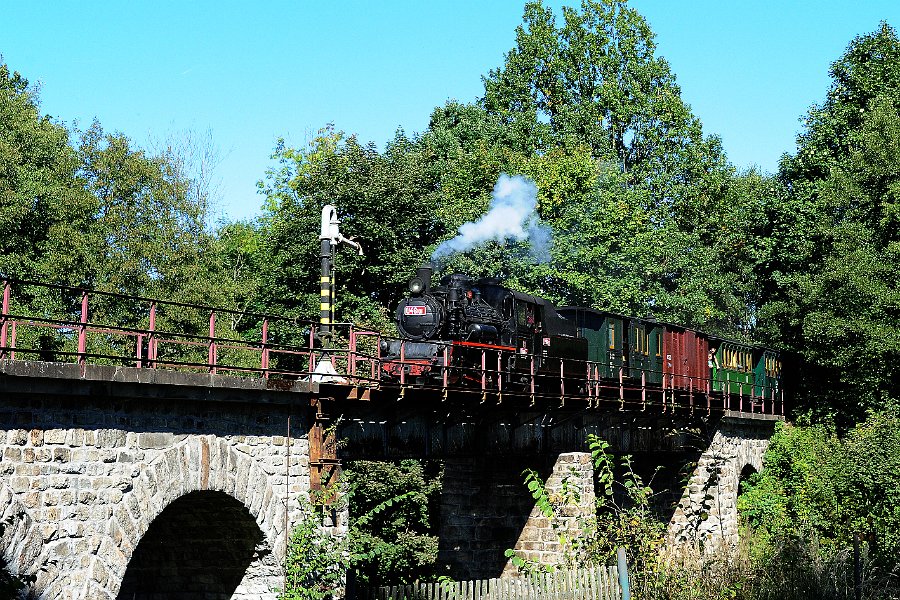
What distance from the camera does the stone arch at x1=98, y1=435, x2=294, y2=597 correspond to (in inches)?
556

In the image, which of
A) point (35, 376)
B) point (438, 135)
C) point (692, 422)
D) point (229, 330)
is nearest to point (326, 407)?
point (35, 376)

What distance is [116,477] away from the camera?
46.6 ft

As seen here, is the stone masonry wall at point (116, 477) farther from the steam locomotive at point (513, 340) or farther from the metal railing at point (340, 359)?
the steam locomotive at point (513, 340)

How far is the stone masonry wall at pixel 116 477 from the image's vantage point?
510 inches

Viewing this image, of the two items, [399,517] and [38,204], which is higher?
[38,204]

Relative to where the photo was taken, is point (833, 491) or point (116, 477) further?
point (833, 491)

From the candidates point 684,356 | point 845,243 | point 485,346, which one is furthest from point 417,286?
point 845,243

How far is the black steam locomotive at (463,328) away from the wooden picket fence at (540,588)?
6189 millimetres

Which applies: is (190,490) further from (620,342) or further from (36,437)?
(620,342)

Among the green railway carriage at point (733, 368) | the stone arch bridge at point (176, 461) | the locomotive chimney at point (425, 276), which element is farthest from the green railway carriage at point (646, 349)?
the locomotive chimney at point (425, 276)

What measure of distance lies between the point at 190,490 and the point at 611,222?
33.9 meters

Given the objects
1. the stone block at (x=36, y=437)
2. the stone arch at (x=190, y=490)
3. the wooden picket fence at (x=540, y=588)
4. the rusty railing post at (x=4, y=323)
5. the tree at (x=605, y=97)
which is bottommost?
the wooden picket fence at (x=540, y=588)

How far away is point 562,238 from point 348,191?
9077 mm

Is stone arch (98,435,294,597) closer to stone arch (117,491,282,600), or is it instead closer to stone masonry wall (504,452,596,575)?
stone arch (117,491,282,600)
